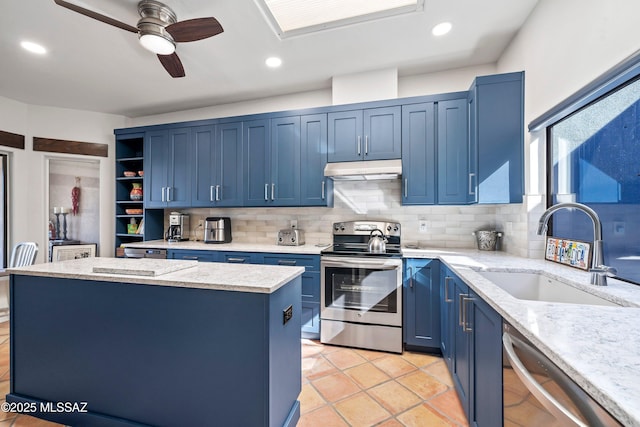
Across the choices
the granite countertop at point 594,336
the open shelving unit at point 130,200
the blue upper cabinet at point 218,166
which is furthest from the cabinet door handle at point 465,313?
the open shelving unit at point 130,200

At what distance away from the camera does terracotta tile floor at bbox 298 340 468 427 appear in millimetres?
1661

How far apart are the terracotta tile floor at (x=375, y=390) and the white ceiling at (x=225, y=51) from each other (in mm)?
2806

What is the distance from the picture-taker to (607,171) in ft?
5.00

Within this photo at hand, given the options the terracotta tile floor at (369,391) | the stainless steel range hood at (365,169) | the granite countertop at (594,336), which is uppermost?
the stainless steel range hood at (365,169)

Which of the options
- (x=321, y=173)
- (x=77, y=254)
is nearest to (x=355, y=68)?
(x=321, y=173)

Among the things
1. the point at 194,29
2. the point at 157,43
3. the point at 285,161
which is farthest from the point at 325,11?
the point at 285,161

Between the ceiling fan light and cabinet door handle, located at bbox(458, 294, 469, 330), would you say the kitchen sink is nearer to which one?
cabinet door handle, located at bbox(458, 294, 469, 330)

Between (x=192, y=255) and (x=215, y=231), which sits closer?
(x=192, y=255)

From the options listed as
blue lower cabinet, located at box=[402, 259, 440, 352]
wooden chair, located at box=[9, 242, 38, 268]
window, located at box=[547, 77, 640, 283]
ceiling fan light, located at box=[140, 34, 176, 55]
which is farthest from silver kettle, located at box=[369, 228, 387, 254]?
wooden chair, located at box=[9, 242, 38, 268]

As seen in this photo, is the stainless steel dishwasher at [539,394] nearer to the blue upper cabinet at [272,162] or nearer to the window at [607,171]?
the window at [607,171]

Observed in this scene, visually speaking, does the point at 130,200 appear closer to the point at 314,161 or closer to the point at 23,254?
the point at 23,254

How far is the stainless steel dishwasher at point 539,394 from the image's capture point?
593mm

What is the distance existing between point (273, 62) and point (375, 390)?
3.05 m

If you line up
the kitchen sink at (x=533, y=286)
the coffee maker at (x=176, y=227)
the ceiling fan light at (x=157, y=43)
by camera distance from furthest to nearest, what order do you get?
the coffee maker at (x=176, y=227) → the ceiling fan light at (x=157, y=43) → the kitchen sink at (x=533, y=286)
